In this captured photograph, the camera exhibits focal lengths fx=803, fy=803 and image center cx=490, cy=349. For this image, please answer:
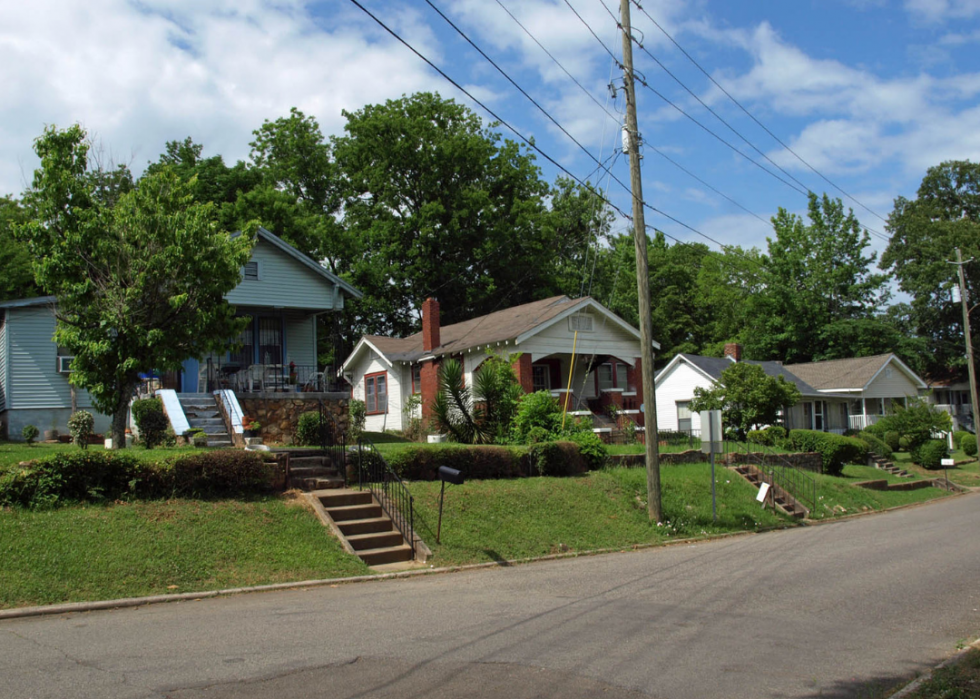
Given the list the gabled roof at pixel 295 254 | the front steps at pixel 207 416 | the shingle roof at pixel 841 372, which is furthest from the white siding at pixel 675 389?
the front steps at pixel 207 416

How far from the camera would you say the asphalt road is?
21.6 feet

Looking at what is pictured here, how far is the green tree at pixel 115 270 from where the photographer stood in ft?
55.7

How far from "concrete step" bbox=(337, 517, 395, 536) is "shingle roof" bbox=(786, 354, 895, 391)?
39601mm

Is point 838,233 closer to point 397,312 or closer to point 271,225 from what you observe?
point 397,312

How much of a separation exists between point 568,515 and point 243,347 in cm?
1335

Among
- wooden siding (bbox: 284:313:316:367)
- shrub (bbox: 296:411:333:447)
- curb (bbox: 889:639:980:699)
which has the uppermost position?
wooden siding (bbox: 284:313:316:367)

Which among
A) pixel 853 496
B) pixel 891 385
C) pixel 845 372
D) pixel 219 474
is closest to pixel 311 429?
pixel 219 474

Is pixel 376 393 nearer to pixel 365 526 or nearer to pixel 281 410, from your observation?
pixel 281 410

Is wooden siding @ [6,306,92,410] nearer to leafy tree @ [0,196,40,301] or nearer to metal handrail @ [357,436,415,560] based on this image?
leafy tree @ [0,196,40,301]

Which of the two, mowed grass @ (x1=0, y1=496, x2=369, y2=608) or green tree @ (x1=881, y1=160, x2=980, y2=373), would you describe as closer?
mowed grass @ (x1=0, y1=496, x2=369, y2=608)

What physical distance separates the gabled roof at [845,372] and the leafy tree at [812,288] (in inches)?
243

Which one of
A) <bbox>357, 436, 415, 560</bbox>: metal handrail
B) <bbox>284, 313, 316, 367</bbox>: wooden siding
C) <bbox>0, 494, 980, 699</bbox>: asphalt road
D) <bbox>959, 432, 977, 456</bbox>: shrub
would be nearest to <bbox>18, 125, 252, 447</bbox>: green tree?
<bbox>357, 436, 415, 560</bbox>: metal handrail

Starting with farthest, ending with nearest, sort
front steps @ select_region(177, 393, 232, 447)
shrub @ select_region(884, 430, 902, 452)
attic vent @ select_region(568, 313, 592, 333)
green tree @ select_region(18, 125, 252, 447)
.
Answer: shrub @ select_region(884, 430, 902, 452), attic vent @ select_region(568, 313, 592, 333), front steps @ select_region(177, 393, 232, 447), green tree @ select_region(18, 125, 252, 447)

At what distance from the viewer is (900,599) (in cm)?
1059
